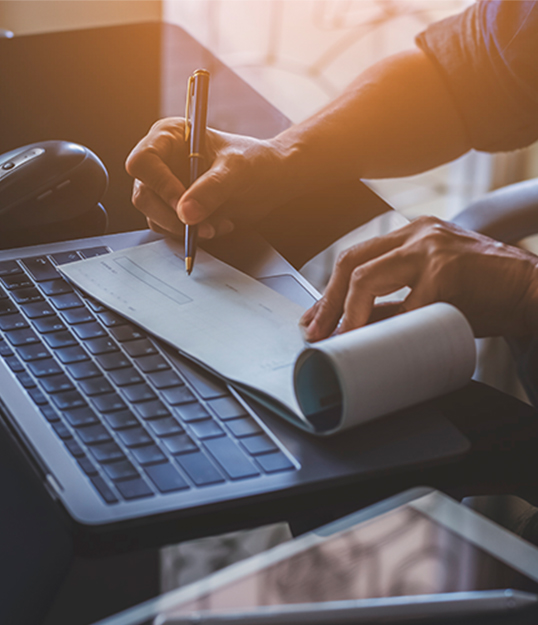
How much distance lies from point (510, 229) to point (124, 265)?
0.43m

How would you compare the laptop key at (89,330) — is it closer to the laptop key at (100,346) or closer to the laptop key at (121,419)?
the laptop key at (100,346)

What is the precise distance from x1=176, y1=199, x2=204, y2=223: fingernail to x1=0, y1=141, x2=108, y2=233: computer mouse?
0.12 m

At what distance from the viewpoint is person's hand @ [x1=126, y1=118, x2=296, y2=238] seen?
0.68 metres

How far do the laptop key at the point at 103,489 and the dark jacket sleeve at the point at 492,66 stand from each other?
30.0 inches

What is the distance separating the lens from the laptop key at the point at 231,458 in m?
0.39

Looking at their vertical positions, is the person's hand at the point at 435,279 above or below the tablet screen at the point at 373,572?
above

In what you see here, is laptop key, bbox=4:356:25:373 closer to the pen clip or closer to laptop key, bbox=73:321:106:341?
laptop key, bbox=73:321:106:341

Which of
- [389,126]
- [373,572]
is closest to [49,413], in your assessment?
[373,572]

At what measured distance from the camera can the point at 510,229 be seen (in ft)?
2.54

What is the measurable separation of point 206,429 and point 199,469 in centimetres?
4

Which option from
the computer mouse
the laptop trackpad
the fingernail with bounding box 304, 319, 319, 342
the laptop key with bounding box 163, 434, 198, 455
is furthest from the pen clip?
the laptop key with bounding box 163, 434, 198, 455

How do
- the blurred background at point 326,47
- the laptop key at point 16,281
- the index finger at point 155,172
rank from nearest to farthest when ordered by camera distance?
the laptop key at point 16,281, the index finger at point 155,172, the blurred background at point 326,47

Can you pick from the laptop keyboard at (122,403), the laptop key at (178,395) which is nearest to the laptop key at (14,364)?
the laptop keyboard at (122,403)

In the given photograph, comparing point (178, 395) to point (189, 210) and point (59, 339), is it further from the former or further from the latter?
point (189, 210)
